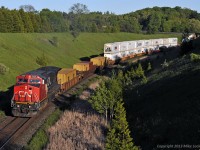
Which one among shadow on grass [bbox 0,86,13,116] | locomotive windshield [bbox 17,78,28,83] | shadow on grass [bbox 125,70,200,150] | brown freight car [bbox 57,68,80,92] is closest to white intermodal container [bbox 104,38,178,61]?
brown freight car [bbox 57,68,80,92]

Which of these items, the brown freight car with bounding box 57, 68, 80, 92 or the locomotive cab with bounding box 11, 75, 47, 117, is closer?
the locomotive cab with bounding box 11, 75, 47, 117

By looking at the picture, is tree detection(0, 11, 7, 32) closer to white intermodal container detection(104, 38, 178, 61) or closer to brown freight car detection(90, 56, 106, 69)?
white intermodal container detection(104, 38, 178, 61)

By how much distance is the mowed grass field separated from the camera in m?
52.1

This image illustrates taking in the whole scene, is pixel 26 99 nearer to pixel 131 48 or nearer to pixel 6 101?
pixel 6 101

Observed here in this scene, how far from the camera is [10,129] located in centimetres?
2466

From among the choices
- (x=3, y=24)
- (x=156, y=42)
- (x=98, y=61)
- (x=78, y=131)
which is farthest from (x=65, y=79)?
(x=156, y=42)

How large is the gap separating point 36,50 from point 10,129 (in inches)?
1878

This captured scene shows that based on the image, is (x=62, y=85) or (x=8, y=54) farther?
(x=8, y=54)

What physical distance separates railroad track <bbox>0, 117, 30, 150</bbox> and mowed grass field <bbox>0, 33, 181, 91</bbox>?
13632 millimetres

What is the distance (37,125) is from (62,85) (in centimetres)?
1198

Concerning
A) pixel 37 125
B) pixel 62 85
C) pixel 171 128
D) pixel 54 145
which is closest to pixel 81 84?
pixel 62 85

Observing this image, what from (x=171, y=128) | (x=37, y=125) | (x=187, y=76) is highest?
(x=187, y=76)

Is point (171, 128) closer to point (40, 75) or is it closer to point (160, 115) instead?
point (160, 115)

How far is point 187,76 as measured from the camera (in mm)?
27281
